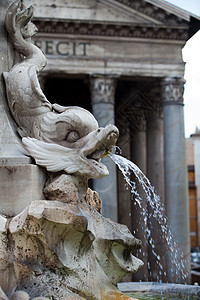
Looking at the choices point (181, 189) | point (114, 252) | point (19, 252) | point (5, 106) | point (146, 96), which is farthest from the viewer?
point (146, 96)

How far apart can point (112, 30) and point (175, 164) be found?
551 cm

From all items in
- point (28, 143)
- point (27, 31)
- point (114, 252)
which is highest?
point (27, 31)

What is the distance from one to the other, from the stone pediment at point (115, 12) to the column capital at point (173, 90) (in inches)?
82.0

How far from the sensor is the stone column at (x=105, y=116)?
20172 mm

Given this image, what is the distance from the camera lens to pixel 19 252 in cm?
401

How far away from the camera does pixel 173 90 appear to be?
21.5 metres

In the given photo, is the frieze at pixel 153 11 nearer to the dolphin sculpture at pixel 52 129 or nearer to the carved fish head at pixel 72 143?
the dolphin sculpture at pixel 52 129

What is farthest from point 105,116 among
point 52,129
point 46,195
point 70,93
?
point 46,195

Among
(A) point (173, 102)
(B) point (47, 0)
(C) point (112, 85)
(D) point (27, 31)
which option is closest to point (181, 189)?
(A) point (173, 102)

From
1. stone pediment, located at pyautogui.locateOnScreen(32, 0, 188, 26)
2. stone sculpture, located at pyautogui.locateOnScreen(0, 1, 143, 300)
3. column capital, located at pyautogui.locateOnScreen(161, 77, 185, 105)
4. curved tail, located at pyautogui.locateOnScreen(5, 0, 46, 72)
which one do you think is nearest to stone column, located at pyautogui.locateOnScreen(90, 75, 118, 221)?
column capital, located at pyautogui.locateOnScreen(161, 77, 185, 105)

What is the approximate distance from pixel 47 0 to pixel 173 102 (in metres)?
6.04

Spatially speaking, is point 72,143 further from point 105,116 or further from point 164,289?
point 105,116

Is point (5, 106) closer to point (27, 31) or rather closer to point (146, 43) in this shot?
point (27, 31)

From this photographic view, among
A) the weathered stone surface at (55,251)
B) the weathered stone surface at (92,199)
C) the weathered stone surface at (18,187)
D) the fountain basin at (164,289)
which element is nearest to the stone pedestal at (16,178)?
the weathered stone surface at (18,187)
